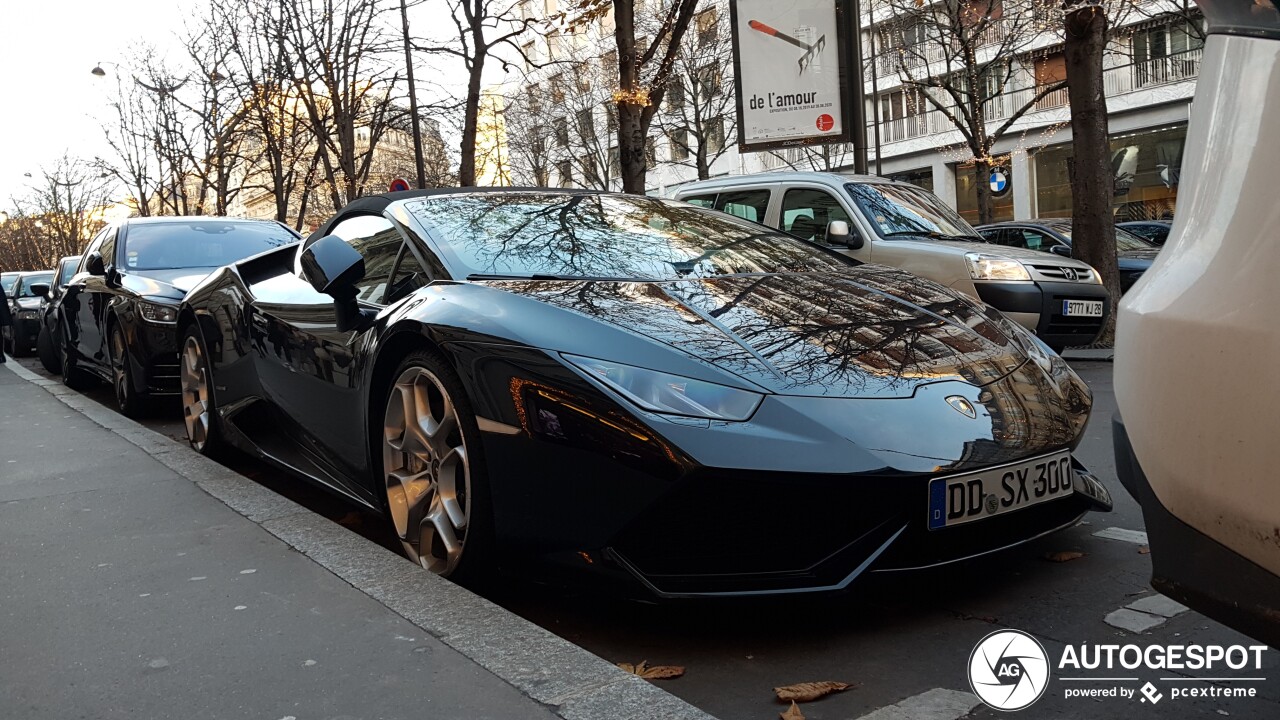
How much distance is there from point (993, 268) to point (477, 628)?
269 inches

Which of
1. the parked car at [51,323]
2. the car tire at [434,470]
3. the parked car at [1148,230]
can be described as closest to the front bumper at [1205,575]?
the car tire at [434,470]

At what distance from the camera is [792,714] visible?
8.12ft

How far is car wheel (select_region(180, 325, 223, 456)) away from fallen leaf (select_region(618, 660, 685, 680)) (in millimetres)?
3483

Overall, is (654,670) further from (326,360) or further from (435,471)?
(326,360)

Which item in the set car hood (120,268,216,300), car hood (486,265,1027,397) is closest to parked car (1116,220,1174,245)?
car hood (120,268,216,300)

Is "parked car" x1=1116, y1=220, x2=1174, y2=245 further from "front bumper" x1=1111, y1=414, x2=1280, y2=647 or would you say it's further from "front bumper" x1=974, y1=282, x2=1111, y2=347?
"front bumper" x1=1111, y1=414, x2=1280, y2=647

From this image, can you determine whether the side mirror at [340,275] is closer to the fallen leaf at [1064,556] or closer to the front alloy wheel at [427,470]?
the front alloy wheel at [427,470]

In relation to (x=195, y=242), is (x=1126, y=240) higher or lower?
lower

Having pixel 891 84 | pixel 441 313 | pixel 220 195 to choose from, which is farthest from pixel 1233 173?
pixel 891 84

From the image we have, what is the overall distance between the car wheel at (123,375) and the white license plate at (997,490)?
6616 millimetres

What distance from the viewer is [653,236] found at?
4188mm

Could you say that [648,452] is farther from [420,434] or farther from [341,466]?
[341,466]

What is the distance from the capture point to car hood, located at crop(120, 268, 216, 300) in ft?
26.3

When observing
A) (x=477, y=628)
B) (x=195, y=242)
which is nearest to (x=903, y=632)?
(x=477, y=628)
